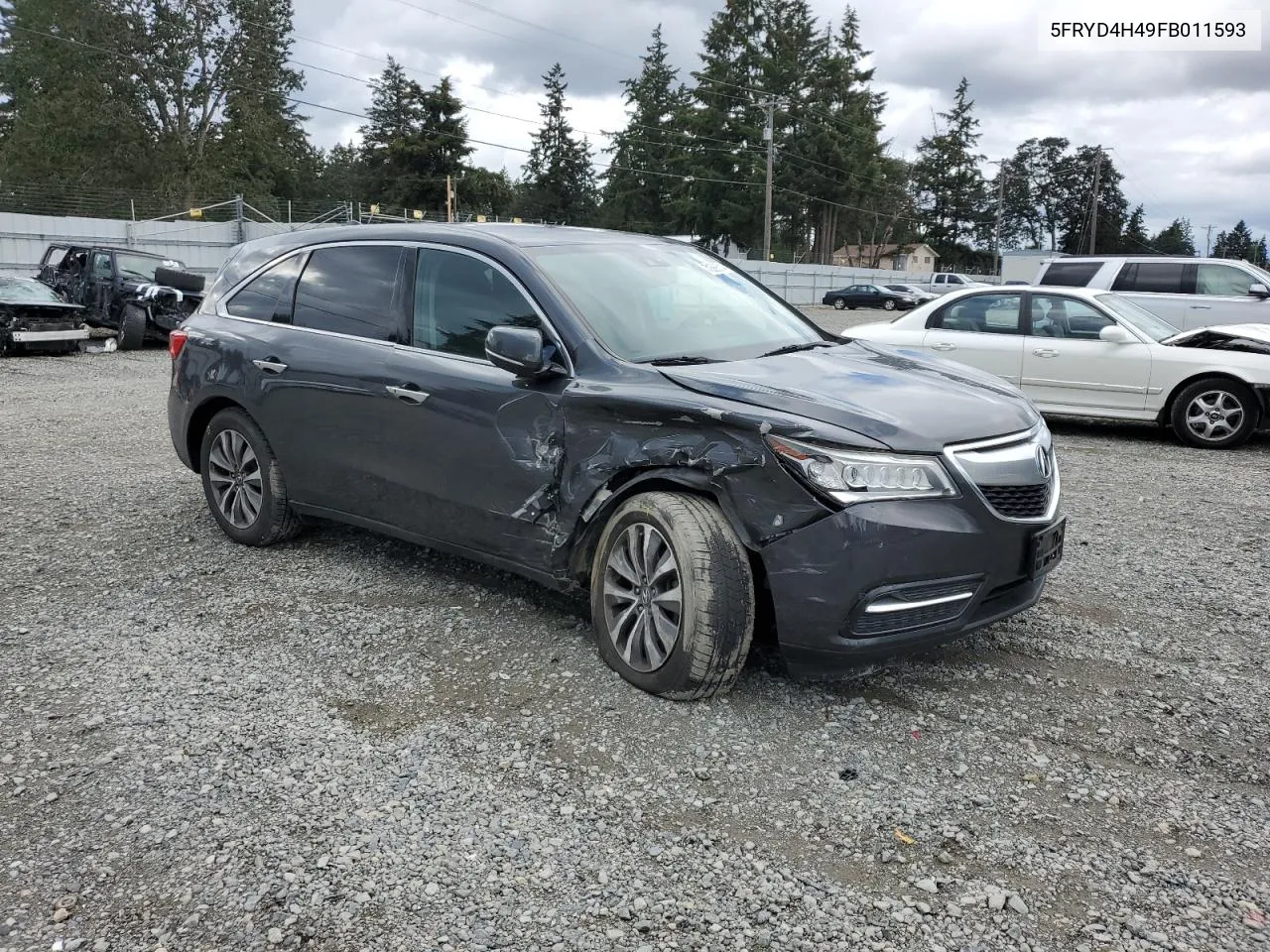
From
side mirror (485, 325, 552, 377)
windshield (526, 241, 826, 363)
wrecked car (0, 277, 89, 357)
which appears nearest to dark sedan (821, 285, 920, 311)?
wrecked car (0, 277, 89, 357)

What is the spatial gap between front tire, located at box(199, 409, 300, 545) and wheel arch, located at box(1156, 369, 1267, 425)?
7657 mm

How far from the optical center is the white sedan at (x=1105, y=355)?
28.7 ft

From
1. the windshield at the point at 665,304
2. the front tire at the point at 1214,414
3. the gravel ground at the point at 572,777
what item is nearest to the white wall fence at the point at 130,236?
the front tire at the point at 1214,414

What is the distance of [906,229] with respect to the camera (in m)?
Result: 86.2

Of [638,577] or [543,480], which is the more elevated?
[543,480]

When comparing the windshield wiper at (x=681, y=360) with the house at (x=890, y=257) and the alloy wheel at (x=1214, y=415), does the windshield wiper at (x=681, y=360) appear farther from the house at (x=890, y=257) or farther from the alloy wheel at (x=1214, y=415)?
the house at (x=890, y=257)

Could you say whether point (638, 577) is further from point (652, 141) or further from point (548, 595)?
point (652, 141)

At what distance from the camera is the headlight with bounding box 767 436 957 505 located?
3.17m

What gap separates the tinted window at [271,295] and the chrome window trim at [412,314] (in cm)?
3

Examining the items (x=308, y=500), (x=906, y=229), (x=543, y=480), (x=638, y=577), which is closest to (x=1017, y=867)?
(x=638, y=577)

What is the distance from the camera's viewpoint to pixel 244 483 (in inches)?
209

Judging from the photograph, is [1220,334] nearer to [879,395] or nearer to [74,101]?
[879,395]

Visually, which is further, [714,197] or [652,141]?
[652,141]

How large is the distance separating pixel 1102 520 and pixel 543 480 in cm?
403
